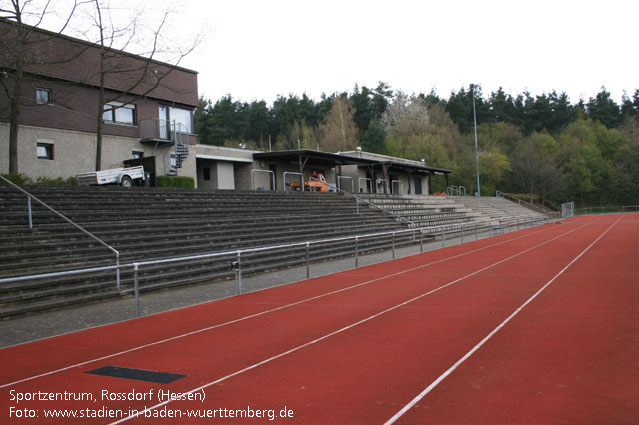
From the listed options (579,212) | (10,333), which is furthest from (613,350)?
(579,212)

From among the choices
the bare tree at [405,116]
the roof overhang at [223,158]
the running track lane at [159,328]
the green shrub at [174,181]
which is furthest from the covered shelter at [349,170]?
the running track lane at [159,328]

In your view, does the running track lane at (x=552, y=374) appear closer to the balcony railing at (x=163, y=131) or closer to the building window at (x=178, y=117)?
the balcony railing at (x=163, y=131)

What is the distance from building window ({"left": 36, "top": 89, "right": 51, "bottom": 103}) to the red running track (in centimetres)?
1645

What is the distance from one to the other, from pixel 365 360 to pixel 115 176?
59.7 ft

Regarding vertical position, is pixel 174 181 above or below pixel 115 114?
below

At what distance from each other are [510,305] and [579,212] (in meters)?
68.6

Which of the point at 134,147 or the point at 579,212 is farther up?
the point at 134,147

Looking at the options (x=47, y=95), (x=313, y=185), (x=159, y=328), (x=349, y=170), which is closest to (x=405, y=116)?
(x=349, y=170)

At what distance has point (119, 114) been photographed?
2536 centimetres

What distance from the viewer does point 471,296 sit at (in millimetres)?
10266

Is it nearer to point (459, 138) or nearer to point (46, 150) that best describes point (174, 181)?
point (46, 150)

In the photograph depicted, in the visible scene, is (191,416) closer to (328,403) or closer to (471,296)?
(328,403)

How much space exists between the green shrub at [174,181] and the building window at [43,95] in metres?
5.81

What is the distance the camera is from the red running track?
A: 4363 millimetres
